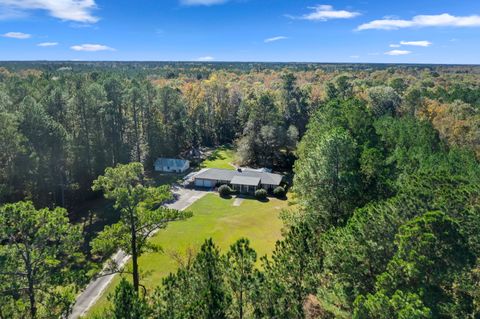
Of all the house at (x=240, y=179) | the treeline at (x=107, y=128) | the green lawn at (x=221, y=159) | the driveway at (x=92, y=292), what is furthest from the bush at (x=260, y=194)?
the driveway at (x=92, y=292)

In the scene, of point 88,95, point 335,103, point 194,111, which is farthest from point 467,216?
point 194,111

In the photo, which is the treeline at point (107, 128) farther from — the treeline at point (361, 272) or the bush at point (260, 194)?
the treeline at point (361, 272)

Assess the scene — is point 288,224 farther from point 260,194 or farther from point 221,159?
point 221,159

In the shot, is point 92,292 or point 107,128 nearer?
point 92,292

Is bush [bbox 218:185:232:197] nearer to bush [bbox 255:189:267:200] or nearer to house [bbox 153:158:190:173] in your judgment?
bush [bbox 255:189:267:200]

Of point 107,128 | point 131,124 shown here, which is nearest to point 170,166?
point 131,124

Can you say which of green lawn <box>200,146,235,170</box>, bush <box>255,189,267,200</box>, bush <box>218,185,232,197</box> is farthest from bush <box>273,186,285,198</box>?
green lawn <box>200,146,235,170</box>
